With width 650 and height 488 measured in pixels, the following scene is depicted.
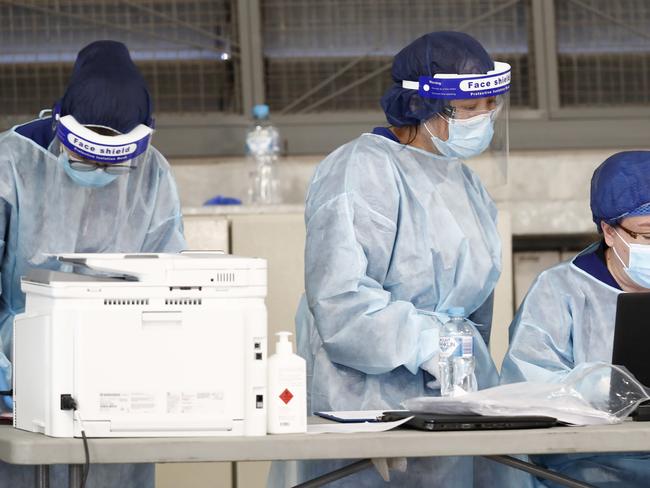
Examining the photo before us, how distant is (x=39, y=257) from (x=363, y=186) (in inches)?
30.1

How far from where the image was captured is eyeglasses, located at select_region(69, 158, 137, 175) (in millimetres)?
2646

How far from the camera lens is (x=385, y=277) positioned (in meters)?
2.60

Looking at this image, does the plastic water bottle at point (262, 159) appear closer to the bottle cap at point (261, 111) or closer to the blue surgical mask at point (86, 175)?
the bottle cap at point (261, 111)

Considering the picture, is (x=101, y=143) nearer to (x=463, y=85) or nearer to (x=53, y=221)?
(x=53, y=221)

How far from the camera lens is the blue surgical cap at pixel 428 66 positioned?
2648 millimetres

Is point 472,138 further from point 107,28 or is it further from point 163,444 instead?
point 107,28

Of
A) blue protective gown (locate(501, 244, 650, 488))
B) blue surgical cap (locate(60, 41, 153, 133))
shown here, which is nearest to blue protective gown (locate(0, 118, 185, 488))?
blue surgical cap (locate(60, 41, 153, 133))

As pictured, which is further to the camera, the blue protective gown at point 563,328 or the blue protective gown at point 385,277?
the blue protective gown at point 563,328

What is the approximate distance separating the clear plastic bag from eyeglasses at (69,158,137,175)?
2.78ft

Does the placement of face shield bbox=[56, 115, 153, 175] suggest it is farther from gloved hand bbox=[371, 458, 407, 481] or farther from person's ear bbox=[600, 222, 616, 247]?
person's ear bbox=[600, 222, 616, 247]

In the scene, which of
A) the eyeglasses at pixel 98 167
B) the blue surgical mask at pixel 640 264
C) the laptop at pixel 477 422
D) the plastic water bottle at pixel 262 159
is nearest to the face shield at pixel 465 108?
the blue surgical mask at pixel 640 264

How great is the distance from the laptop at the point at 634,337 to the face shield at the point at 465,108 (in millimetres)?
541

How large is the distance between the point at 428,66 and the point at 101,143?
73 centimetres

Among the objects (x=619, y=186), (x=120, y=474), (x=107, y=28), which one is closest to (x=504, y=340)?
(x=619, y=186)
